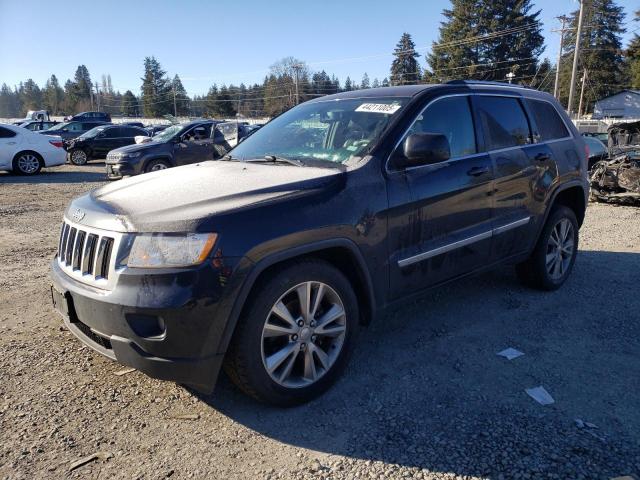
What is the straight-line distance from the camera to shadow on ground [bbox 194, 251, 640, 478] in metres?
2.52

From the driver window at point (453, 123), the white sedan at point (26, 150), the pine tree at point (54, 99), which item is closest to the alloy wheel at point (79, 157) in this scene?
the white sedan at point (26, 150)

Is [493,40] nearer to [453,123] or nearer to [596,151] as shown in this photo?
[596,151]

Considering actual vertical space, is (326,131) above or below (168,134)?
above

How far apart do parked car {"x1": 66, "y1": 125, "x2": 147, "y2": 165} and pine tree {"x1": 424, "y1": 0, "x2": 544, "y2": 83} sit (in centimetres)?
4540

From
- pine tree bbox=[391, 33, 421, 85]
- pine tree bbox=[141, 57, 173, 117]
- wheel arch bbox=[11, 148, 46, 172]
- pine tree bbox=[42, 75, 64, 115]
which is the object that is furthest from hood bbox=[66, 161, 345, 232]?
pine tree bbox=[42, 75, 64, 115]

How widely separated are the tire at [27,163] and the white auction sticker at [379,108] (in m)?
15.0

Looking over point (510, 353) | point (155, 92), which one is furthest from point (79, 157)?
point (155, 92)

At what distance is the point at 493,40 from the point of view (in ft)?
190

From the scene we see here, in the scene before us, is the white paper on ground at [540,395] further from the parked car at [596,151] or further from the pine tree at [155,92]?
the pine tree at [155,92]

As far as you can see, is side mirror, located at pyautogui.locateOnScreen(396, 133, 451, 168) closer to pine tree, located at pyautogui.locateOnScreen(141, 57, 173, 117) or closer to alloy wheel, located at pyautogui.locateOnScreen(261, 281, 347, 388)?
alloy wheel, located at pyautogui.locateOnScreen(261, 281, 347, 388)

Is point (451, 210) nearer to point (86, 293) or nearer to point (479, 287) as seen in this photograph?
point (479, 287)

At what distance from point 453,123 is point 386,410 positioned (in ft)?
7.30

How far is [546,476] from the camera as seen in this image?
235cm

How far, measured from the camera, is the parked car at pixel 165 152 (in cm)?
1285
